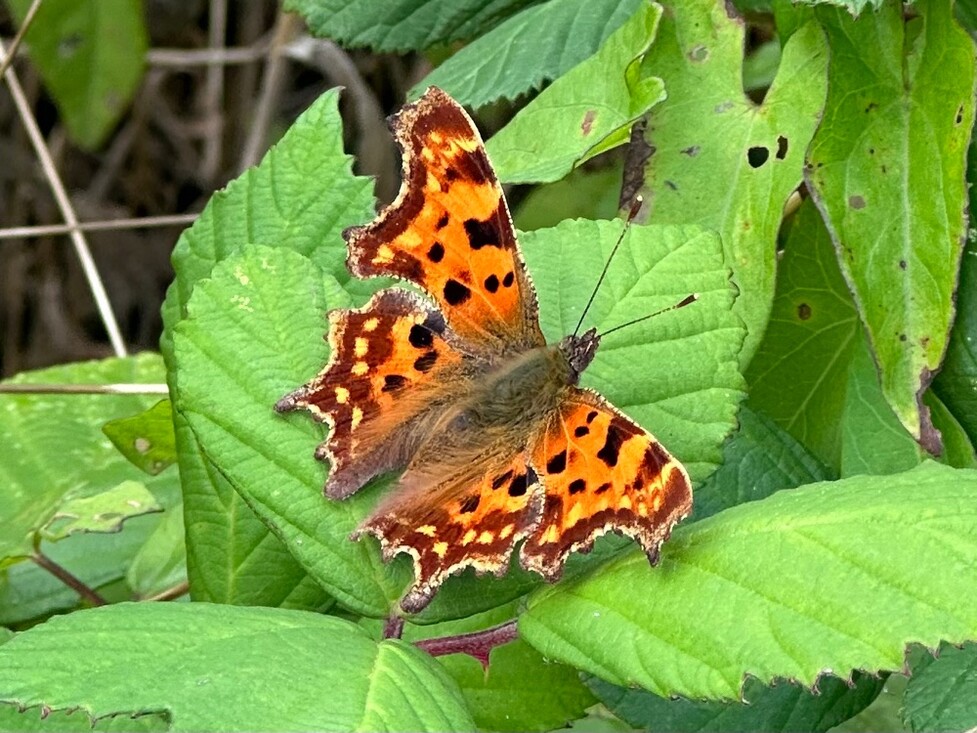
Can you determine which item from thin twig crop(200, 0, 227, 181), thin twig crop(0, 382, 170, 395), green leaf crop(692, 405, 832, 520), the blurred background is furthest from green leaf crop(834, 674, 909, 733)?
thin twig crop(200, 0, 227, 181)

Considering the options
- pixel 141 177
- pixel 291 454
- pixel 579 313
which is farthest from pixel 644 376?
pixel 141 177

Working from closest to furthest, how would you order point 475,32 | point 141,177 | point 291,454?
point 291,454
point 475,32
point 141,177

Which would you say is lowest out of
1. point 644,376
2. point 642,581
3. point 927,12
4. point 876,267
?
point 642,581

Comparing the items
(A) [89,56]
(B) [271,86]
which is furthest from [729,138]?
(A) [89,56]

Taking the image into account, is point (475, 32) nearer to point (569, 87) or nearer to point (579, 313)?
point (569, 87)

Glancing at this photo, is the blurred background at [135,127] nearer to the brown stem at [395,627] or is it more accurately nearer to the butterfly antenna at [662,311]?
the butterfly antenna at [662,311]

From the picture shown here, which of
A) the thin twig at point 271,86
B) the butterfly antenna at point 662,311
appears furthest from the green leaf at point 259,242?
the thin twig at point 271,86
